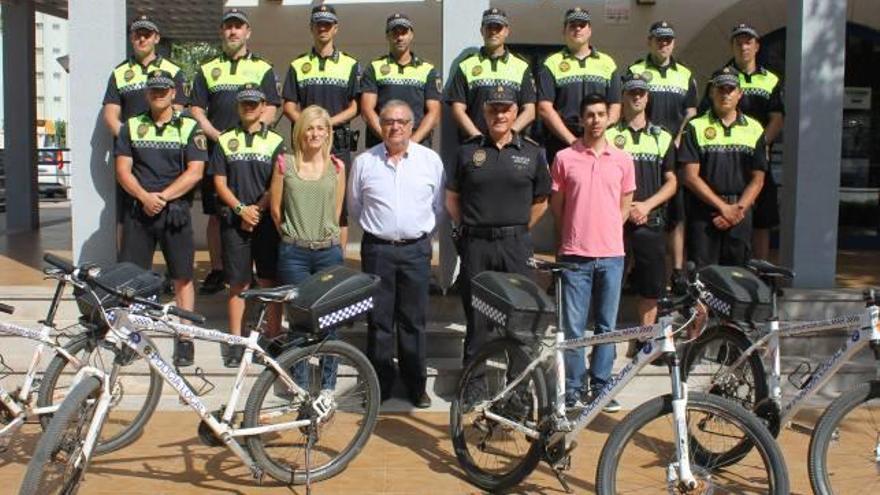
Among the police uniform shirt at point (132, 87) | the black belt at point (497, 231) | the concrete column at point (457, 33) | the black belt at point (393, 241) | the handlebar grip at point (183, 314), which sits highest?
the concrete column at point (457, 33)

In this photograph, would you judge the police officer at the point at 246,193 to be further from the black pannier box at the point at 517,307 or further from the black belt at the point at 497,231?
the black pannier box at the point at 517,307

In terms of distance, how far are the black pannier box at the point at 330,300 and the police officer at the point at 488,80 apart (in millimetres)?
1908

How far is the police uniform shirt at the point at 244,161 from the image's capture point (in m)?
5.88

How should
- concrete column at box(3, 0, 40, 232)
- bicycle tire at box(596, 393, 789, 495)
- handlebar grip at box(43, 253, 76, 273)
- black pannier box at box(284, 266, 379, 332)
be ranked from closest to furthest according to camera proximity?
1. bicycle tire at box(596, 393, 789, 495)
2. handlebar grip at box(43, 253, 76, 273)
3. black pannier box at box(284, 266, 379, 332)
4. concrete column at box(3, 0, 40, 232)

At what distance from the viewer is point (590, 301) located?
17.9 ft

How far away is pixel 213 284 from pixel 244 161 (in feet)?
4.82

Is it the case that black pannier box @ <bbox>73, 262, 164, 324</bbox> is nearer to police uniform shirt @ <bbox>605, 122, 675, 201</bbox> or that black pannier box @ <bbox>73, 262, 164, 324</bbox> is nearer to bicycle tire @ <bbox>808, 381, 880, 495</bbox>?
police uniform shirt @ <bbox>605, 122, 675, 201</bbox>

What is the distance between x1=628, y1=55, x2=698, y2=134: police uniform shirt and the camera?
21.2 ft

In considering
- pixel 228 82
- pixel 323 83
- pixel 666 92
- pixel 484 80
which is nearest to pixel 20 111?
pixel 228 82

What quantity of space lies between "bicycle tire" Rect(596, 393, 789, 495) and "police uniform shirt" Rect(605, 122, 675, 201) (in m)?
2.32

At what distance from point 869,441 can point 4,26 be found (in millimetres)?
11927

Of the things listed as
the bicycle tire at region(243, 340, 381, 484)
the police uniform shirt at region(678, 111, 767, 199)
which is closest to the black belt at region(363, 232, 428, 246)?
the bicycle tire at region(243, 340, 381, 484)

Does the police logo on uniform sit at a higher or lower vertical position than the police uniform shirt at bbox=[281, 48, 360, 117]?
lower

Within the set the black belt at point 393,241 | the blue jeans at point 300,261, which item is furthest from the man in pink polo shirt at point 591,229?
the blue jeans at point 300,261
